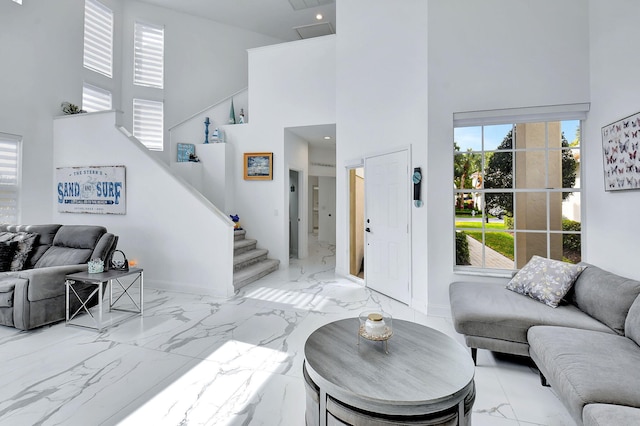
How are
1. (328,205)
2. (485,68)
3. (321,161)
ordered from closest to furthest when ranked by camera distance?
(485,68), (321,161), (328,205)

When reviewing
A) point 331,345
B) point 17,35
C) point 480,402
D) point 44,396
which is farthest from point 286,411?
point 17,35

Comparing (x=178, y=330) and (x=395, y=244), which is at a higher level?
(x=395, y=244)

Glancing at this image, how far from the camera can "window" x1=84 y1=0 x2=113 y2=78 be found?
5949 mm

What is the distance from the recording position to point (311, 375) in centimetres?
155

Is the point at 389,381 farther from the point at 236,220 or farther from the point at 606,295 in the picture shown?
the point at 236,220

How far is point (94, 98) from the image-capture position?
20.2 feet

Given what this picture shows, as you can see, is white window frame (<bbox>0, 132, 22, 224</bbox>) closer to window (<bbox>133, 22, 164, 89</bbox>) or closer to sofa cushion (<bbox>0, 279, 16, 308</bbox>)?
sofa cushion (<bbox>0, 279, 16, 308</bbox>)

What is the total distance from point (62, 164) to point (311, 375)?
588 centimetres

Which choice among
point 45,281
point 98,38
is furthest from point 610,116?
point 98,38

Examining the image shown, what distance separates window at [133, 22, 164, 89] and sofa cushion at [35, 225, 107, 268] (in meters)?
4.57

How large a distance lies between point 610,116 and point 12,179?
789cm

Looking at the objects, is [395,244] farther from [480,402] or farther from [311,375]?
[311,375]

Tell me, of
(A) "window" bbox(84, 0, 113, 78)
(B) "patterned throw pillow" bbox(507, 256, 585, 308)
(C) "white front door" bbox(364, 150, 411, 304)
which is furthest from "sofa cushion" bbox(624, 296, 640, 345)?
(A) "window" bbox(84, 0, 113, 78)

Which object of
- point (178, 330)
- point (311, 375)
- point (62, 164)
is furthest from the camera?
point (62, 164)
